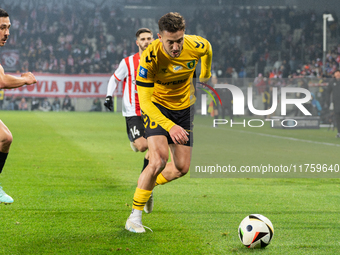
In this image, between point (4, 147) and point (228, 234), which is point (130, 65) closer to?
point (4, 147)

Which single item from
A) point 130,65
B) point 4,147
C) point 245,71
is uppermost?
point 130,65

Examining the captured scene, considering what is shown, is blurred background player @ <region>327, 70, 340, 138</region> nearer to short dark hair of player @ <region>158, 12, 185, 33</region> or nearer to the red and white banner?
short dark hair of player @ <region>158, 12, 185, 33</region>

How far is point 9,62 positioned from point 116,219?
107 feet

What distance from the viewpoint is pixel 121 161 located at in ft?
33.1

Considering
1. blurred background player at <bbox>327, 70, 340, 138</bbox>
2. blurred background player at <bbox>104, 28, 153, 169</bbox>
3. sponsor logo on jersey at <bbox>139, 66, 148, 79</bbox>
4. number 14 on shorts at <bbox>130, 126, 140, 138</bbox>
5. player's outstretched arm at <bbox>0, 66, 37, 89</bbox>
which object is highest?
sponsor logo on jersey at <bbox>139, 66, 148, 79</bbox>

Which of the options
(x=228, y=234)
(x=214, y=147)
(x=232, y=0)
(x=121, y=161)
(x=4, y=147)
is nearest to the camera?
(x=228, y=234)

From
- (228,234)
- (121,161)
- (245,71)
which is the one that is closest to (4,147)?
(228,234)

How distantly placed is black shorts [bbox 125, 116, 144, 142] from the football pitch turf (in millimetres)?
748

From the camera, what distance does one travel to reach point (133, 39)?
127 feet

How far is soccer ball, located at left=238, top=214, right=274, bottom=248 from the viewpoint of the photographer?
3.98 meters

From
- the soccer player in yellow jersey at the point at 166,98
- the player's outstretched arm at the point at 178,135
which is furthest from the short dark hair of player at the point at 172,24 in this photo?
the player's outstretched arm at the point at 178,135

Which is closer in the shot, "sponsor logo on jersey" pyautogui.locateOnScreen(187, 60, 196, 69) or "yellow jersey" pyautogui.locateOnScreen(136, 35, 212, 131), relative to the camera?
"yellow jersey" pyautogui.locateOnScreen(136, 35, 212, 131)

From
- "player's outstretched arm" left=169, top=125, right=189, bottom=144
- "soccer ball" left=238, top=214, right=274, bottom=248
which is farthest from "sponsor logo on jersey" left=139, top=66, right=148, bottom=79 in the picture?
"soccer ball" left=238, top=214, right=274, bottom=248

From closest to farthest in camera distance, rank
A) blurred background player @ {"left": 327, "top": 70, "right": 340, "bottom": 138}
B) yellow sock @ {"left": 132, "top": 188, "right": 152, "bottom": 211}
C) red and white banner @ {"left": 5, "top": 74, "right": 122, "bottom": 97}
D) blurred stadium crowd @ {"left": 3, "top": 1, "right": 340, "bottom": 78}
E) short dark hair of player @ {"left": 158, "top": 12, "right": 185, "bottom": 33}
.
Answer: short dark hair of player @ {"left": 158, "top": 12, "right": 185, "bottom": 33} → yellow sock @ {"left": 132, "top": 188, "right": 152, "bottom": 211} → blurred background player @ {"left": 327, "top": 70, "right": 340, "bottom": 138} → blurred stadium crowd @ {"left": 3, "top": 1, "right": 340, "bottom": 78} → red and white banner @ {"left": 5, "top": 74, "right": 122, "bottom": 97}
